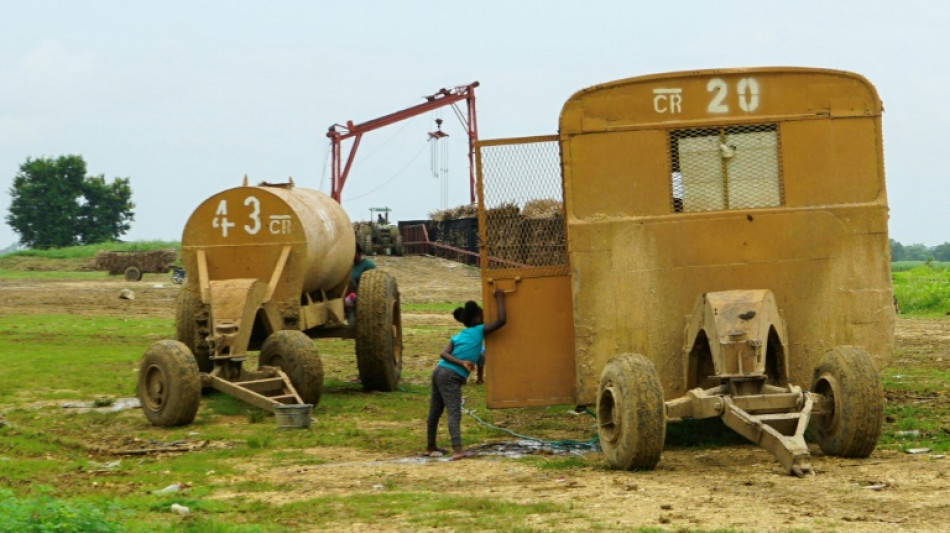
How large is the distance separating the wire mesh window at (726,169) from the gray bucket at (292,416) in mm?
4399

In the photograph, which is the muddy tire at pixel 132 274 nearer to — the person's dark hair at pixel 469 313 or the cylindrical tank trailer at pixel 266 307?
the cylindrical tank trailer at pixel 266 307

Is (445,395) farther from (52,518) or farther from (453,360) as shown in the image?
(52,518)

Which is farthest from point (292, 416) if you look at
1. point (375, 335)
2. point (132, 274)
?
point (132, 274)

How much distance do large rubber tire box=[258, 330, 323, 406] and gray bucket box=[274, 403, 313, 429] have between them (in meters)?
1.05

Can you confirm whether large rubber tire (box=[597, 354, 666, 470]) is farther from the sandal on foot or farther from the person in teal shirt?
the person in teal shirt

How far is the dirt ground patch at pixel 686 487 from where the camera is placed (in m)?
7.79

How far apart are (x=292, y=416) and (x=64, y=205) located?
84.0 meters

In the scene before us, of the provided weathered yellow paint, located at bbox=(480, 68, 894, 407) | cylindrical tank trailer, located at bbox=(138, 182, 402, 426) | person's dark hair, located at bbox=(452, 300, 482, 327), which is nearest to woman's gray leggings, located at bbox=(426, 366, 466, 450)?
person's dark hair, located at bbox=(452, 300, 482, 327)

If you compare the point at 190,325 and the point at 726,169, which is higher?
the point at 726,169

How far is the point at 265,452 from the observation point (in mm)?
11812

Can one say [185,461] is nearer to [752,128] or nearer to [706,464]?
[706,464]

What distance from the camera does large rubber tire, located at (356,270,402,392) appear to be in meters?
17.0

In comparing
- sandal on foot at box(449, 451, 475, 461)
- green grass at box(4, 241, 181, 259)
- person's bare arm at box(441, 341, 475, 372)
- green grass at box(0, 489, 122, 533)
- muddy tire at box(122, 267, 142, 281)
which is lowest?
sandal on foot at box(449, 451, 475, 461)

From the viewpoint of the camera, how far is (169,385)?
1338cm
